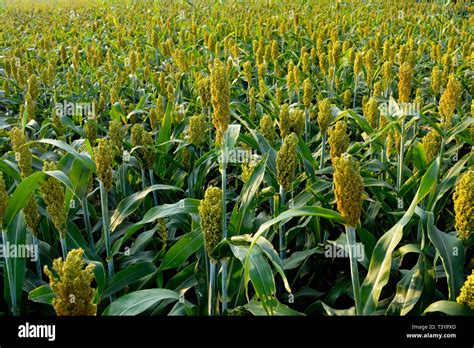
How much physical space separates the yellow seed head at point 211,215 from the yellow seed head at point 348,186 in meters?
0.40

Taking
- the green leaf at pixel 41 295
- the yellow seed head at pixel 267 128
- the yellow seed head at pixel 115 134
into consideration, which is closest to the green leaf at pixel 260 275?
the green leaf at pixel 41 295

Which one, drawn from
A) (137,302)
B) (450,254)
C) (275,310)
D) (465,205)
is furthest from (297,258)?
(465,205)

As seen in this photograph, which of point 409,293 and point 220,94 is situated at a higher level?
point 220,94

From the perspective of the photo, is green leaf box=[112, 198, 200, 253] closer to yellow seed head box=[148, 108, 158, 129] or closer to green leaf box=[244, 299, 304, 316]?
green leaf box=[244, 299, 304, 316]

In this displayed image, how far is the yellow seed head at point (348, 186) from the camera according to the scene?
4.85ft

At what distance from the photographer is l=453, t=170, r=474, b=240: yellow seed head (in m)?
1.61

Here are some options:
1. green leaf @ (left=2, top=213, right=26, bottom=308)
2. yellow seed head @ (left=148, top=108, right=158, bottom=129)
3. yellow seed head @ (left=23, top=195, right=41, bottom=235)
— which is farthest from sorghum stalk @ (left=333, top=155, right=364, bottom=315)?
yellow seed head @ (left=148, top=108, right=158, bottom=129)

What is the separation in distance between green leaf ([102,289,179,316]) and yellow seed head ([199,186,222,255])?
0.35 m

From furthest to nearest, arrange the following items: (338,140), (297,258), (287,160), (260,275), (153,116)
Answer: (153,116), (297,258), (338,140), (287,160), (260,275)

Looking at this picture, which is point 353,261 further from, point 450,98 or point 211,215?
point 450,98

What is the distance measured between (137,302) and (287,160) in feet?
2.60

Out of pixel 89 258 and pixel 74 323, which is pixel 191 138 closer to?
pixel 89 258

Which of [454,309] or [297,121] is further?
[297,121]

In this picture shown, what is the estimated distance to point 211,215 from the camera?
1.70 meters
